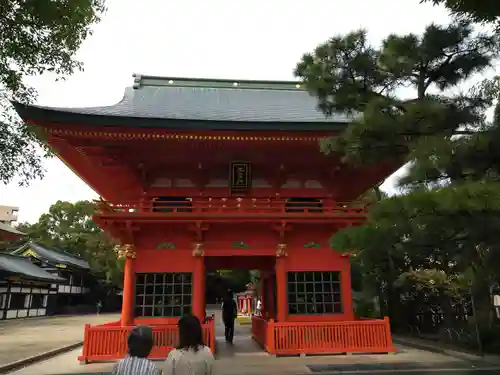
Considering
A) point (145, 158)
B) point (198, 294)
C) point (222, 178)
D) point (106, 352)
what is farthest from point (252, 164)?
point (106, 352)

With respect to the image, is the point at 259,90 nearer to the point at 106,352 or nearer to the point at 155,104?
the point at 155,104

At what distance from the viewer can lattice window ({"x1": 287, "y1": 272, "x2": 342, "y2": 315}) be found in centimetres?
1185

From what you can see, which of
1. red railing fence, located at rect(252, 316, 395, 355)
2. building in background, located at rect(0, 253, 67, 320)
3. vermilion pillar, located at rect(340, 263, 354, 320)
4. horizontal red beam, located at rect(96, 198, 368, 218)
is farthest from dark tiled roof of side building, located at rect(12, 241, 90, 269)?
vermilion pillar, located at rect(340, 263, 354, 320)

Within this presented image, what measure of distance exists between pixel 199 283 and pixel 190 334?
860cm

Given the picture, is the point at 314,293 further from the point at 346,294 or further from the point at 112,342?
the point at 112,342

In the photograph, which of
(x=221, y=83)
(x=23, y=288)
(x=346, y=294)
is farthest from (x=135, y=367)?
(x=23, y=288)

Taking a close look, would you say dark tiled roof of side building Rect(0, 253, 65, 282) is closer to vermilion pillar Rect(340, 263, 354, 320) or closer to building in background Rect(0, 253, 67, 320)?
building in background Rect(0, 253, 67, 320)

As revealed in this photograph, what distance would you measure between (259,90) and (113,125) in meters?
8.94

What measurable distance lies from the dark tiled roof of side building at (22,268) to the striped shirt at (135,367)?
3233cm

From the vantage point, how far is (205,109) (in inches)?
581

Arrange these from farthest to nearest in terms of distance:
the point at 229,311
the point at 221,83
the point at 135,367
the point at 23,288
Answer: the point at 23,288 → the point at 221,83 → the point at 229,311 → the point at 135,367

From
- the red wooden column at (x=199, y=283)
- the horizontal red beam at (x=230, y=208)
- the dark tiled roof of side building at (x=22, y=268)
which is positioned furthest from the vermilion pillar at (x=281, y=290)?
the dark tiled roof of side building at (x=22, y=268)

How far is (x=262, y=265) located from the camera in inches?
574

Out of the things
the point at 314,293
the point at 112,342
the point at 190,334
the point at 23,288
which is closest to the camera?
the point at 190,334
